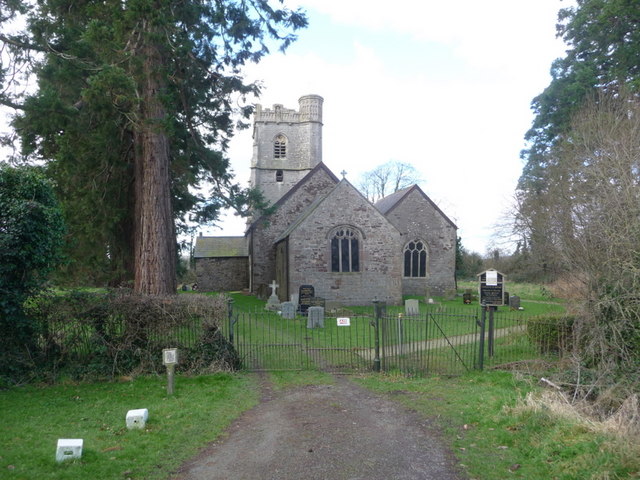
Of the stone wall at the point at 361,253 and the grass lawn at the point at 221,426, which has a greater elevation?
the stone wall at the point at 361,253

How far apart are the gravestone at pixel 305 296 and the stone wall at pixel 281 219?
8176 millimetres

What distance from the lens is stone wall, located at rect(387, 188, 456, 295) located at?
29312 millimetres

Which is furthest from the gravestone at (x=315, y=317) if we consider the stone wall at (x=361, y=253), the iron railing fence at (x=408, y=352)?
the stone wall at (x=361, y=253)

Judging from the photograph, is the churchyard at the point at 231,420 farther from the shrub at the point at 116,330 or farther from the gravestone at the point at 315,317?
the gravestone at the point at 315,317

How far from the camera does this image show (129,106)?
1255 centimetres

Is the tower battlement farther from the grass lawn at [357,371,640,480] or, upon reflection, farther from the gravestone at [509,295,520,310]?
the grass lawn at [357,371,640,480]

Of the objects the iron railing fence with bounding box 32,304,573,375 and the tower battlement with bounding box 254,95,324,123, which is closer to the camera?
the iron railing fence with bounding box 32,304,573,375

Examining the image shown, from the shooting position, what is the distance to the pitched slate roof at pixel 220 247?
3645cm

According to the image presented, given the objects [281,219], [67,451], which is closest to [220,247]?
[281,219]

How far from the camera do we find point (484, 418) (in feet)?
22.1

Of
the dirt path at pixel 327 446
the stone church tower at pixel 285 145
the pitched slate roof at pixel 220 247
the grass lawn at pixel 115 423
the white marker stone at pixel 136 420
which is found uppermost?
the stone church tower at pixel 285 145

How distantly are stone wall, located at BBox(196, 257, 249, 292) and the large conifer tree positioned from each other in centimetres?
1948

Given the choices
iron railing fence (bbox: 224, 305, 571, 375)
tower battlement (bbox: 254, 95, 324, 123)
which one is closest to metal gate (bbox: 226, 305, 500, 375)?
iron railing fence (bbox: 224, 305, 571, 375)

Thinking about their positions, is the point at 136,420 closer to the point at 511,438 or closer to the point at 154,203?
the point at 511,438
